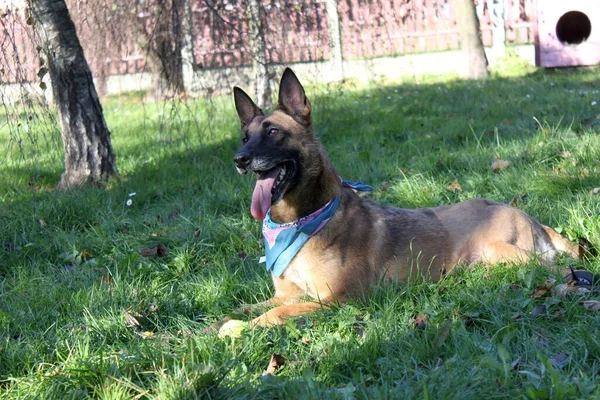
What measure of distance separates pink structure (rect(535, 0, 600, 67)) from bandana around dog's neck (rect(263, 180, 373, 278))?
10.7 m

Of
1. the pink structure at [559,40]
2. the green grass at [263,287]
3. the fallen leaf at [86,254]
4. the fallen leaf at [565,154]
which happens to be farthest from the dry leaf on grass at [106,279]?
the pink structure at [559,40]

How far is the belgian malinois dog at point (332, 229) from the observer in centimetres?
452

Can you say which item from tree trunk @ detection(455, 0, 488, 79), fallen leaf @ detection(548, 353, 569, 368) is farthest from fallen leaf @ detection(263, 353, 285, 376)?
tree trunk @ detection(455, 0, 488, 79)

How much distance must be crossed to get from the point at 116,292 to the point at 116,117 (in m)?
9.40

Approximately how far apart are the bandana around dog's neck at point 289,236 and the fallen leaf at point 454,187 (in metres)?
2.19

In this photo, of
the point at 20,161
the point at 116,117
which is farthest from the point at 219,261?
the point at 116,117

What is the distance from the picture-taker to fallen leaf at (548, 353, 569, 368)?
3216mm

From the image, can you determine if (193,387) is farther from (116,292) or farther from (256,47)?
(256,47)

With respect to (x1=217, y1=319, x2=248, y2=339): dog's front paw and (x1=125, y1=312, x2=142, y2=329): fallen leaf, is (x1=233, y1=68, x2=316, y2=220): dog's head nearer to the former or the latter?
(x1=217, y1=319, x2=248, y2=339): dog's front paw

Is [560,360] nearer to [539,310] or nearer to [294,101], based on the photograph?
[539,310]

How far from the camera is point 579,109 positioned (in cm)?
929

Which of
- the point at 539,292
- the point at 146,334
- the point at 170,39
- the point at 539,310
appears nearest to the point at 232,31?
the point at 170,39

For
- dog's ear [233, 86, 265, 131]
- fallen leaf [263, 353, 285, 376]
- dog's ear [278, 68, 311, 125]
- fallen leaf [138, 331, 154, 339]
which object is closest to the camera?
fallen leaf [263, 353, 285, 376]

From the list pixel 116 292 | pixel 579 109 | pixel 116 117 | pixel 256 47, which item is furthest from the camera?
pixel 116 117
